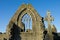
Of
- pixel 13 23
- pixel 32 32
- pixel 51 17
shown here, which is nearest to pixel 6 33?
pixel 13 23

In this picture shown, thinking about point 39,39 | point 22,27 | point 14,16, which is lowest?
point 39,39

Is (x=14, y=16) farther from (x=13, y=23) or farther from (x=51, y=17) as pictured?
(x=51, y=17)

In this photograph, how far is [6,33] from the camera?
2828cm

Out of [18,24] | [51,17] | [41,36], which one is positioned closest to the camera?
[51,17]

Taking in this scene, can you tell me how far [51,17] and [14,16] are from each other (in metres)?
9.33

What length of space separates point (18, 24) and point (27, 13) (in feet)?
8.04

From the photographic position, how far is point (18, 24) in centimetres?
2939

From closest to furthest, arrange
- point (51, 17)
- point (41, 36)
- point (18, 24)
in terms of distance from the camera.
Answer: point (51, 17) → point (41, 36) → point (18, 24)

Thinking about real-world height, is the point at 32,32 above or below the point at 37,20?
below

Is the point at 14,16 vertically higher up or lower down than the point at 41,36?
higher up

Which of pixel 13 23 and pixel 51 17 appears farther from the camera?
pixel 13 23

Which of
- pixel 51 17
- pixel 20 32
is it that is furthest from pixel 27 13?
pixel 51 17

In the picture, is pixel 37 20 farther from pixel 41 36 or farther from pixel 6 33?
pixel 6 33

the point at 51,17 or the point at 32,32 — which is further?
the point at 32,32
